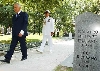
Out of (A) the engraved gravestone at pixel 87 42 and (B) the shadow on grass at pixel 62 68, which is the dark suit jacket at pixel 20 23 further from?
(A) the engraved gravestone at pixel 87 42

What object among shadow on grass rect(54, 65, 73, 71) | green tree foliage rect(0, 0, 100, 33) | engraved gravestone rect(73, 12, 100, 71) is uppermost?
green tree foliage rect(0, 0, 100, 33)

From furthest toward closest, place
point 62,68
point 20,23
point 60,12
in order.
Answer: point 60,12
point 20,23
point 62,68

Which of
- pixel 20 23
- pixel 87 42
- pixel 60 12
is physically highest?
pixel 60 12

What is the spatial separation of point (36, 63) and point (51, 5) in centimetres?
1278

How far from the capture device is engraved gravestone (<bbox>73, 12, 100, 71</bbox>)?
7.70 m

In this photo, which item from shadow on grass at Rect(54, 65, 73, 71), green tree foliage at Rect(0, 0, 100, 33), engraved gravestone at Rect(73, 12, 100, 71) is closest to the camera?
engraved gravestone at Rect(73, 12, 100, 71)

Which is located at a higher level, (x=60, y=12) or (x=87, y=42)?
(x=60, y=12)

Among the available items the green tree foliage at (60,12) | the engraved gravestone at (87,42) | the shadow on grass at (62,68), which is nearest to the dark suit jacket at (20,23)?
the shadow on grass at (62,68)

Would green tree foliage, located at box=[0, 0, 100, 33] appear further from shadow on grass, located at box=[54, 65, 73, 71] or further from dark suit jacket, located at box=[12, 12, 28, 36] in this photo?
shadow on grass, located at box=[54, 65, 73, 71]

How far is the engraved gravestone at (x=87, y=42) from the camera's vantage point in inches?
303

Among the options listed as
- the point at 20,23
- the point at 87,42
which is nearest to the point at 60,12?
the point at 20,23

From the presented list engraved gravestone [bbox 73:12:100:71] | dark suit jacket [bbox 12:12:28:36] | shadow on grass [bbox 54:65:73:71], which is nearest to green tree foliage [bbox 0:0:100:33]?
dark suit jacket [bbox 12:12:28:36]

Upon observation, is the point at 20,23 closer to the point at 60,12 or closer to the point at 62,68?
the point at 62,68

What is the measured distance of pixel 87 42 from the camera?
775 cm
